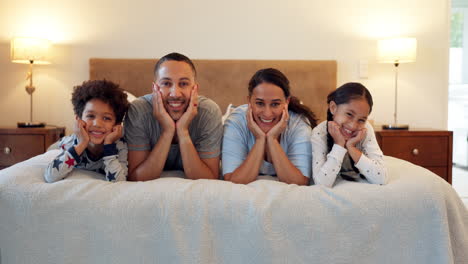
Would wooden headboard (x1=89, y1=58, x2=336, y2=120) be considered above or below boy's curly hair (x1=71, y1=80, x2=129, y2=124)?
above

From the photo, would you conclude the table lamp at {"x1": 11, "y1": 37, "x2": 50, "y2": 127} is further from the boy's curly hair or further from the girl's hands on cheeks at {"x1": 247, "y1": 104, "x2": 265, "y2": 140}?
the girl's hands on cheeks at {"x1": 247, "y1": 104, "x2": 265, "y2": 140}

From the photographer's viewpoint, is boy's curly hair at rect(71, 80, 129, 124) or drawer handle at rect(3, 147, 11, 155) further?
drawer handle at rect(3, 147, 11, 155)

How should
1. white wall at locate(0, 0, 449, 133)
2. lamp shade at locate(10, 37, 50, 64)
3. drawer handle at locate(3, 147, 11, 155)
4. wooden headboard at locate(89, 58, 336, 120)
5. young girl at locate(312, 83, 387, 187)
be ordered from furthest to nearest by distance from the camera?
white wall at locate(0, 0, 449, 133) < wooden headboard at locate(89, 58, 336, 120) < lamp shade at locate(10, 37, 50, 64) < drawer handle at locate(3, 147, 11, 155) < young girl at locate(312, 83, 387, 187)

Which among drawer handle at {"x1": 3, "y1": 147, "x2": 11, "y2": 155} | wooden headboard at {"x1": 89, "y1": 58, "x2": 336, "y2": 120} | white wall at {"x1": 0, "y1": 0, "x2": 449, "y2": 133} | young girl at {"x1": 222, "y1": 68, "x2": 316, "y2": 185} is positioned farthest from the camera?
white wall at {"x1": 0, "y1": 0, "x2": 449, "y2": 133}

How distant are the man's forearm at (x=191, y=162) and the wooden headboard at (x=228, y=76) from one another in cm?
144

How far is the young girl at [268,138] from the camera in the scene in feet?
4.66

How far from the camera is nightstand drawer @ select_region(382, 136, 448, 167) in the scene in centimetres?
270

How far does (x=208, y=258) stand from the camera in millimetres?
1049

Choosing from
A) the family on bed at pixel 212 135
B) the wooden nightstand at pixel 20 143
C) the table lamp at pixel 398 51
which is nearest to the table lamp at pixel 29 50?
the wooden nightstand at pixel 20 143

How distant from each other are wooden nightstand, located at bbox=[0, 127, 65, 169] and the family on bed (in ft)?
4.45

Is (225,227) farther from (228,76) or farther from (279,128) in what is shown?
(228,76)

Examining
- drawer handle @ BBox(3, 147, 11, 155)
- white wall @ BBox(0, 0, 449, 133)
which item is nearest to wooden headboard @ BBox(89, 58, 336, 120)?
white wall @ BBox(0, 0, 449, 133)

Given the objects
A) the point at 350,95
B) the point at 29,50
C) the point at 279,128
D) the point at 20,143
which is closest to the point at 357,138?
the point at 350,95

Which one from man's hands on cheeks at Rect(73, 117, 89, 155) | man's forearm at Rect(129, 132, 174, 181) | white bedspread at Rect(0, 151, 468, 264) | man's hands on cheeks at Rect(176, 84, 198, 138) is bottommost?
white bedspread at Rect(0, 151, 468, 264)
